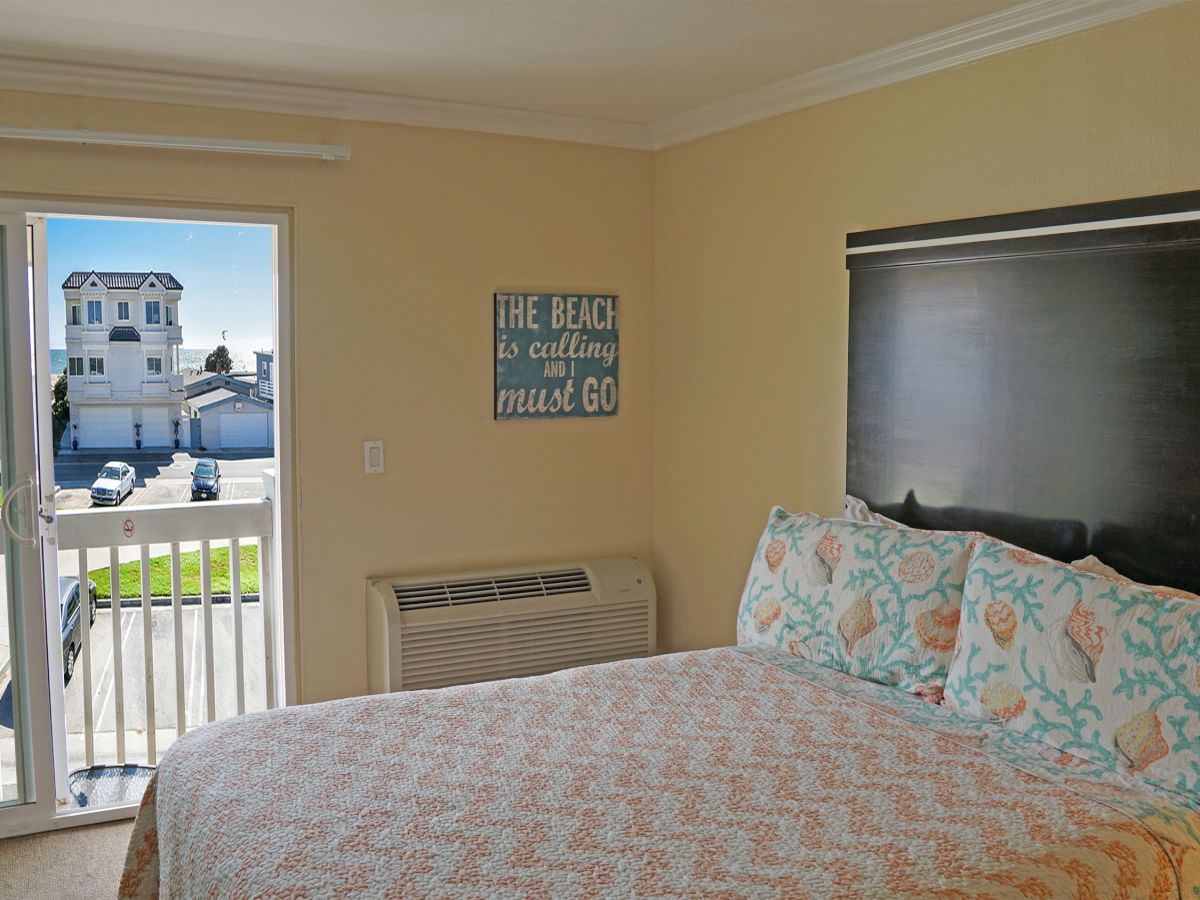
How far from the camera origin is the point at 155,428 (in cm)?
488

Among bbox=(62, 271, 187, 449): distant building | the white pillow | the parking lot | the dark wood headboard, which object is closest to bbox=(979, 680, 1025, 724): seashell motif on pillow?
the white pillow

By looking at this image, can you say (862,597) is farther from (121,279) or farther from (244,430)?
(121,279)

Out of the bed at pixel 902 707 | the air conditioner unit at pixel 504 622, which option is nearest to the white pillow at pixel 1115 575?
the bed at pixel 902 707

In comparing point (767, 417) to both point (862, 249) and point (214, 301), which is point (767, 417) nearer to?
point (862, 249)

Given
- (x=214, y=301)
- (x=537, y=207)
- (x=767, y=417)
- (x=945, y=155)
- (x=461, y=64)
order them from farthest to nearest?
(x=214, y=301)
(x=537, y=207)
(x=767, y=417)
(x=461, y=64)
(x=945, y=155)

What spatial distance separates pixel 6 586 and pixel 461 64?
2187 mm

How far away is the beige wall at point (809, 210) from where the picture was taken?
2.46 meters

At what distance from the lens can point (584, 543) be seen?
163 inches

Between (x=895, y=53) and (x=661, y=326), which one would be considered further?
(x=661, y=326)

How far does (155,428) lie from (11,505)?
64.5 inches

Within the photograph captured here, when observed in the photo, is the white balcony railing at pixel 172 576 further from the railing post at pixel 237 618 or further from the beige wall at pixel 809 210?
the beige wall at pixel 809 210

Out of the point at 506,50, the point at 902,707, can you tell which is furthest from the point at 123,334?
the point at 902,707

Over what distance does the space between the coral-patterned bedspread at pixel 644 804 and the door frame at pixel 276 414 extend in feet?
3.71

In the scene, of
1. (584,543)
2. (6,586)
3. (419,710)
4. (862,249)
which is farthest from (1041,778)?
(6,586)
